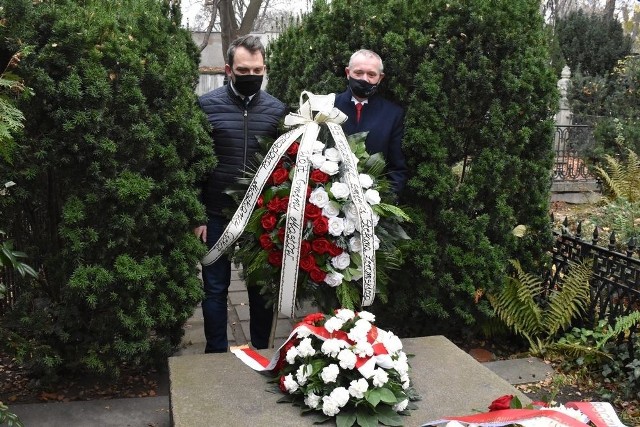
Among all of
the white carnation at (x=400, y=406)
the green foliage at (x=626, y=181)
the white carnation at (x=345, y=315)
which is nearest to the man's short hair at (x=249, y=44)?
the white carnation at (x=345, y=315)

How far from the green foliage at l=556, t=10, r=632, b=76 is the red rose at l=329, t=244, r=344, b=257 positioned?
15.7 m

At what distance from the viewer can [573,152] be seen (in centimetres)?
1252

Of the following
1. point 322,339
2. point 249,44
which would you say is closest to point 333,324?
point 322,339

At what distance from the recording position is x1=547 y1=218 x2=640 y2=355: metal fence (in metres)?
4.49

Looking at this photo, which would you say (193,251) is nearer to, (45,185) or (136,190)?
(136,190)

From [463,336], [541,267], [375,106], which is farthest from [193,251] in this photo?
[541,267]

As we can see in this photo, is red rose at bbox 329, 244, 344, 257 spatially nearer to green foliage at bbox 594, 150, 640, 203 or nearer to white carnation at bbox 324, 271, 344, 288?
white carnation at bbox 324, 271, 344, 288

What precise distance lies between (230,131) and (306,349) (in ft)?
5.16

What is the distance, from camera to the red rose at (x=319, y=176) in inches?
140

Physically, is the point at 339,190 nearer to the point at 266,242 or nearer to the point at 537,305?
the point at 266,242

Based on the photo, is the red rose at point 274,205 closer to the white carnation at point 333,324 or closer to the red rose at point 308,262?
the red rose at point 308,262

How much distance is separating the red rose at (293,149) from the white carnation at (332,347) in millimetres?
1226

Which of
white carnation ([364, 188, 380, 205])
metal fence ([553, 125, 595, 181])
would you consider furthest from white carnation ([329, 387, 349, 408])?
metal fence ([553, 125, 595, 181])

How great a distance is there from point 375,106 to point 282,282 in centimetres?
133
